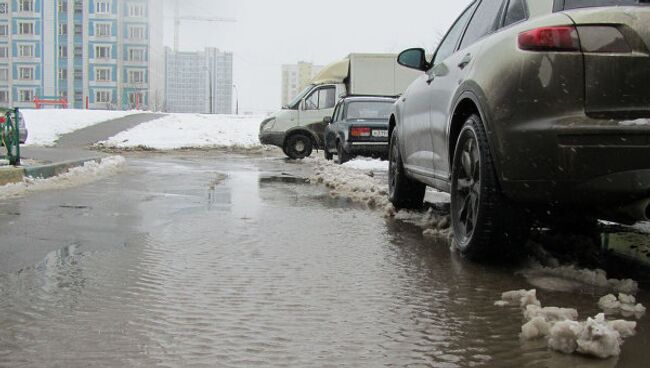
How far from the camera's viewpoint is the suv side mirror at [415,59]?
5512mm

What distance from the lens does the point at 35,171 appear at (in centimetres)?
819

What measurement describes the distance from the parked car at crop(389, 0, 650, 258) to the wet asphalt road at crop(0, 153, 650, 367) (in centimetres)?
43

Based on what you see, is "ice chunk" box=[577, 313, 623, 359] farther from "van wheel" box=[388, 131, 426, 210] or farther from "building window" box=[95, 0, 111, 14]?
"building window" box=[95, 0, 111, 14]

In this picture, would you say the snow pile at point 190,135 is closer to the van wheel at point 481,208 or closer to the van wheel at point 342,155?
the van wheel at point 342,155

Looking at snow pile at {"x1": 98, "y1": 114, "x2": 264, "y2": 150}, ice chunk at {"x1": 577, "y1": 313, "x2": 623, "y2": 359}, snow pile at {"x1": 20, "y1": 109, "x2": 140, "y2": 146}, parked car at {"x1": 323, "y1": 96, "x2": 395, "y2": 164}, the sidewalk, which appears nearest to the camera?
ice chunk at {"x1": 577, "y1": 313, "x2": 623, "y2": 359}

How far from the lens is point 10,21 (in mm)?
74375

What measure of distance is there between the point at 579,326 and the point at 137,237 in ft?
10.7

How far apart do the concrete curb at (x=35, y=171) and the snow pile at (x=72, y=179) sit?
7 cm

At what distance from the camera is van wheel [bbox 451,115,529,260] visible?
350cm

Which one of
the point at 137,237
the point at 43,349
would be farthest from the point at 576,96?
the point at 137,237

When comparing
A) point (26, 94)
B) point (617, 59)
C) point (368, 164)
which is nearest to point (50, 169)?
point (368, 164)

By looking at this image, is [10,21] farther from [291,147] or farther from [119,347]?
[119,347]

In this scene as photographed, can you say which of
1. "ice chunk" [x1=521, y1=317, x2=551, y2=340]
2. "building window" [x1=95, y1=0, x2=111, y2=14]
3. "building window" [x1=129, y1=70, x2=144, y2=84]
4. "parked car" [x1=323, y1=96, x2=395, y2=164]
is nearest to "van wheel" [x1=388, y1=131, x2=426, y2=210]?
"ice chunk" [x1=521, y1=317, x2=551, y2=340]

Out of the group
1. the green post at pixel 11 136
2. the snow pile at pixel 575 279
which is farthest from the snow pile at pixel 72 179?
the snow pile at pixel 575 279
